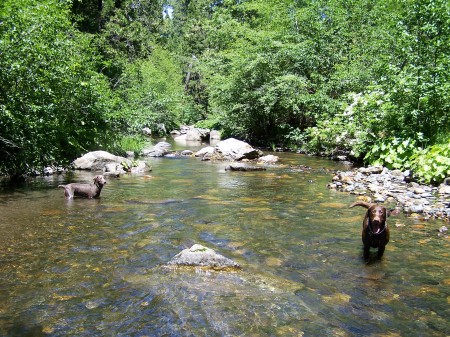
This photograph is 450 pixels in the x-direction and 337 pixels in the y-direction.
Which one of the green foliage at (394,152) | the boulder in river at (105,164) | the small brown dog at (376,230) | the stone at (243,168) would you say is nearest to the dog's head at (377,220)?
the small brown dog at (376,230)

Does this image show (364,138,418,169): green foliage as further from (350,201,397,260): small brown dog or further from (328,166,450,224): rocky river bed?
(350,201,397,260): small brown dog

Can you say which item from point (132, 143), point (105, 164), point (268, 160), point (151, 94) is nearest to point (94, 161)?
point (105, 164)

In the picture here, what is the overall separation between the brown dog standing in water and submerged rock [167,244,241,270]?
1.92 metres

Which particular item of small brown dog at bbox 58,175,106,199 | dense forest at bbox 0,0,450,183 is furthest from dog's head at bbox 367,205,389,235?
dense forest at bbox 0,0,450,183

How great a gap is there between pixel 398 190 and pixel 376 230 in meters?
5.79

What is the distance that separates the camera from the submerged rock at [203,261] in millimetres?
5281

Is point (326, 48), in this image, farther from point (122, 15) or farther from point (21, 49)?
point (21, 49)

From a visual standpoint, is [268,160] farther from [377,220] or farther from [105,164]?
[377,220]

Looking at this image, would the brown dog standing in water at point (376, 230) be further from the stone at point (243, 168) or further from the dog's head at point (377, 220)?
the stone at point (243, 168)

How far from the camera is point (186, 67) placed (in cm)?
5466

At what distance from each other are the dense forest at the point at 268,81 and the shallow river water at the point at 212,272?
325 centimetres

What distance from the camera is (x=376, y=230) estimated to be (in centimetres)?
554

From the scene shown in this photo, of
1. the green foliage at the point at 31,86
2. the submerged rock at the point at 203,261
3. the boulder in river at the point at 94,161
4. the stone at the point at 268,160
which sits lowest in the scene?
the submerged rock at the point at 203,261

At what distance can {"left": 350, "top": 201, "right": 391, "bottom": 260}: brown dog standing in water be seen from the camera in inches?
217
